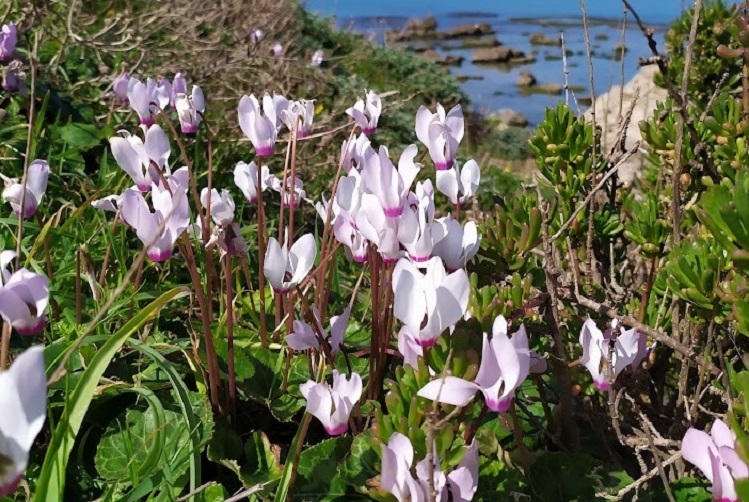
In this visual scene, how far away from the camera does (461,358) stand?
99cm

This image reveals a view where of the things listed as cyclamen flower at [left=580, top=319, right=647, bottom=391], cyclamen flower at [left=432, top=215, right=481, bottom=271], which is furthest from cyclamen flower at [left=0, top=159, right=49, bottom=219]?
cyclamen flower at [left=580, top=319, right=647, bottom=391]

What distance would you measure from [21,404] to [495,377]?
0.53m

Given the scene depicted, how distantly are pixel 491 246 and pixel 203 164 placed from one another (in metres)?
2.09

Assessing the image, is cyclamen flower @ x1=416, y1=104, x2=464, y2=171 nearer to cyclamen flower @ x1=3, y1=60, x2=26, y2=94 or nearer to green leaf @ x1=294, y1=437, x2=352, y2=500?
green leaf @ x1=294, y1=437, x2=352, y2=500

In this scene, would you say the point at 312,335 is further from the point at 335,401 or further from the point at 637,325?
the point at 637,325

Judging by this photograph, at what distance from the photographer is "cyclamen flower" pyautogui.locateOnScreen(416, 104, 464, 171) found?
1.42m

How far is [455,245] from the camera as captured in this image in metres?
1.19

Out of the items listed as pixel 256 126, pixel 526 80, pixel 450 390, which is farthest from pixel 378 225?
pixel 526 80

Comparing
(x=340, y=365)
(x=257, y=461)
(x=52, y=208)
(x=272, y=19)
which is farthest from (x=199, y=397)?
(x=272, y=19)

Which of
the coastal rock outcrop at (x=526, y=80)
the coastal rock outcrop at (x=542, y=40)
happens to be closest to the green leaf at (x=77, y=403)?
the coastal rock outcrop at (x=526, y=80)

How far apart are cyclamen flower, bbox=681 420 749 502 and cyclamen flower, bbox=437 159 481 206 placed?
669mm

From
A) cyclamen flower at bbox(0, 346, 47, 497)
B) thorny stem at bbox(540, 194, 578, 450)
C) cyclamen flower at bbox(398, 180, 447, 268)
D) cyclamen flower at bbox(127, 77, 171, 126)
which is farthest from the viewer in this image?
cyclamen flower at bbox(127, 77, 171, 126)

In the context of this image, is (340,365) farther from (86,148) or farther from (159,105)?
(86,148)

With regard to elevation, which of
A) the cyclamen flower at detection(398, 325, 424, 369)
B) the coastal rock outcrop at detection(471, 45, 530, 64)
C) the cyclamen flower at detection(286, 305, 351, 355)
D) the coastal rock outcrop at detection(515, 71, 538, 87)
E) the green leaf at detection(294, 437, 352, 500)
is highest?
the cyclamen flower at detection(398, 325, 424, 369)
